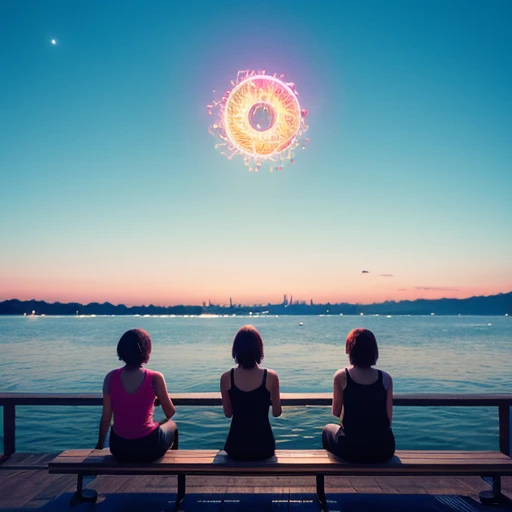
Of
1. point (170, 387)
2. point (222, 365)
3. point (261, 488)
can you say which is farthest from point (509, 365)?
point (261, 488)

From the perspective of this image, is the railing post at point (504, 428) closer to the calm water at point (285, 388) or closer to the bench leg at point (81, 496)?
the bench leg at point (81, 496)

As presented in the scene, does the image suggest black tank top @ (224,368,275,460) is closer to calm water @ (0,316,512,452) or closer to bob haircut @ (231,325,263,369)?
bob haircut @ (231,325,263,369)

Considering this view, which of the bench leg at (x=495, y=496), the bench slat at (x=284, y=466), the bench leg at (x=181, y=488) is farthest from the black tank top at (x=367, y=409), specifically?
the bench leg at (x=181, y=488)

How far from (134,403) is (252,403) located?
109cm

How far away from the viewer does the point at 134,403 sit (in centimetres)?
416

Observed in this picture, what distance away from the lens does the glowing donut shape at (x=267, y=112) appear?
5188 millimetres

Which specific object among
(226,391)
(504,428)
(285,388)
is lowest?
(285,388)

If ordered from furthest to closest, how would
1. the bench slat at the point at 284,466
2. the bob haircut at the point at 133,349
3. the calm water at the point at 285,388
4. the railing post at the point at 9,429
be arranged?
the calm water at the point at 285,388 < the railing post at the point at 9,429 < the bob haircut at the point at 133,349 < the bench slat at the point at 284,466

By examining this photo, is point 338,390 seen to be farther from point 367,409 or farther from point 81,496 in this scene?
point 81,496

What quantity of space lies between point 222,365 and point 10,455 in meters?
30.4

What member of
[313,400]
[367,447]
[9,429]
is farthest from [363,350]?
[9,429]

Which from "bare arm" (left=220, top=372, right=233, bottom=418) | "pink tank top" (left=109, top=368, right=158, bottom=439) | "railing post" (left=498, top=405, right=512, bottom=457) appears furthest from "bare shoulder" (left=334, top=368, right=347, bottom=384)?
"railing post" (left=498, top=405, right=512, bottom=457)

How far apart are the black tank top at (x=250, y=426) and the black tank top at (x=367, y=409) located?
0.78 m

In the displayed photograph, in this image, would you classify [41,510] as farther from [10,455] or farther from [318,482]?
[318,482]
